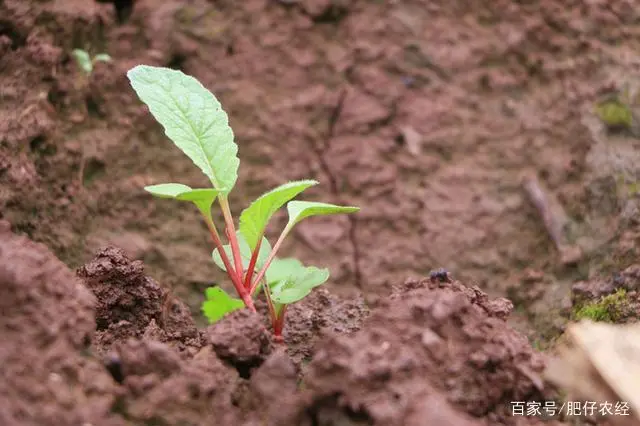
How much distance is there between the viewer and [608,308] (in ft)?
4.65

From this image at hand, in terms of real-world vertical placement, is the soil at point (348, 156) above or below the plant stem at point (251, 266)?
below

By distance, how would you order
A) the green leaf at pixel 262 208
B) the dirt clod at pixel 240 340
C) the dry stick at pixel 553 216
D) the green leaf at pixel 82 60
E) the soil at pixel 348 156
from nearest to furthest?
the dirt clod at pixel 240 340, the green leaf at pixel 262 208, the soil at pixel 348 156, the dry stick at pixel 553 216, the green leaf at pixel 82 60

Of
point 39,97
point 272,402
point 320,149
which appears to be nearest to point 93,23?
point 39,97

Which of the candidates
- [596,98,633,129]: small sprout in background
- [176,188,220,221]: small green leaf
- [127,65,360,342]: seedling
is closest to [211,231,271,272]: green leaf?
[127,65,360,342]: seedling

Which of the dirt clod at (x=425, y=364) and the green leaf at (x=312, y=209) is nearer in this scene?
the dirt clod at (x=425, y=364)

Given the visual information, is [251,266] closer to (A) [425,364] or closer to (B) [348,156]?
(A) [425,364]

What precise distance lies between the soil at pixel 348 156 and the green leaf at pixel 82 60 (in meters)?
0.03

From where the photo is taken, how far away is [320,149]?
2330 mm

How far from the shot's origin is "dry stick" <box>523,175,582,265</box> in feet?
6.34

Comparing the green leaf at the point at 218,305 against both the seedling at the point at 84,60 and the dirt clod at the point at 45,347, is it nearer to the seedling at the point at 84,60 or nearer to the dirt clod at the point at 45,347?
the dirt clod at the point at 45,347

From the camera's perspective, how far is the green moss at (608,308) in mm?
1396

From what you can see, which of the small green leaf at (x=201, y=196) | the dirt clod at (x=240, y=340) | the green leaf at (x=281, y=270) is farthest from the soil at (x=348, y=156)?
the small green leaf at (x=201, y=196)

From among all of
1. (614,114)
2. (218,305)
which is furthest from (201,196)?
(614,114)

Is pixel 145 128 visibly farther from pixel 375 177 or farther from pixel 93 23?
pixel 375 177
